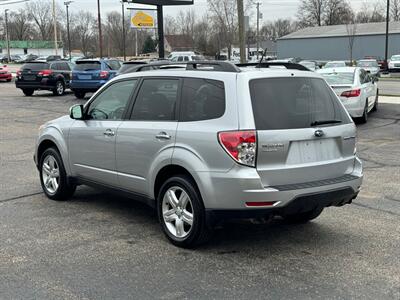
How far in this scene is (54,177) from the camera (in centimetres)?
675

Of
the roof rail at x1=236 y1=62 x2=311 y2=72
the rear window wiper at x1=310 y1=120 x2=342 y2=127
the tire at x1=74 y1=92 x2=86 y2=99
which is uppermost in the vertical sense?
the roof rail at x1=236 y1=62 x2=311 y2=72

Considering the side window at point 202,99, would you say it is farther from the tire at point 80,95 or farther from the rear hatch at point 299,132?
the tire at point 80,95

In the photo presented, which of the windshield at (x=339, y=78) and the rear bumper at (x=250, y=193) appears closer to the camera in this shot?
the rear bumper at (x=250, y=193)

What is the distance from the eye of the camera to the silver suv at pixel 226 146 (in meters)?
4.46

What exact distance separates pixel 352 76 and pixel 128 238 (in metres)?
10.6

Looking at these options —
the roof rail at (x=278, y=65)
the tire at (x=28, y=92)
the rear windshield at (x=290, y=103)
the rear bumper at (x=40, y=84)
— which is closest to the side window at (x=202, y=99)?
the rear windshield at (x=290, y=103)

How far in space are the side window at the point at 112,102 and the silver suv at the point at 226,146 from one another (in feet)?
0.08

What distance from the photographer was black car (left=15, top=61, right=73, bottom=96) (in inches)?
982

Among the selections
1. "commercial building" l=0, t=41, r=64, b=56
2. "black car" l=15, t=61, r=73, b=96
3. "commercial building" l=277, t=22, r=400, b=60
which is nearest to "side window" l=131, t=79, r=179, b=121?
"black car" l=15, t=61, r=73, b=96

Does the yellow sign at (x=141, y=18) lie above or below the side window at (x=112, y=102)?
above

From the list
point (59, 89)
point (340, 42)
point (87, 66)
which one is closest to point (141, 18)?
point (59, 89)

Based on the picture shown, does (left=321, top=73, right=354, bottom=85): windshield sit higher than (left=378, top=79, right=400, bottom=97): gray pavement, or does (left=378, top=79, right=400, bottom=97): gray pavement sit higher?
(left=321, top=73, right=354, bottom=85): windshield

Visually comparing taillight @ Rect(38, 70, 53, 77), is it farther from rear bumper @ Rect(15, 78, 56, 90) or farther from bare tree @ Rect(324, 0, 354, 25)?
bare tree @ Rect(324, 0, 354, 25)

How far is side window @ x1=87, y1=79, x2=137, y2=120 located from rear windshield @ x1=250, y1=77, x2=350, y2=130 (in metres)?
1.65
